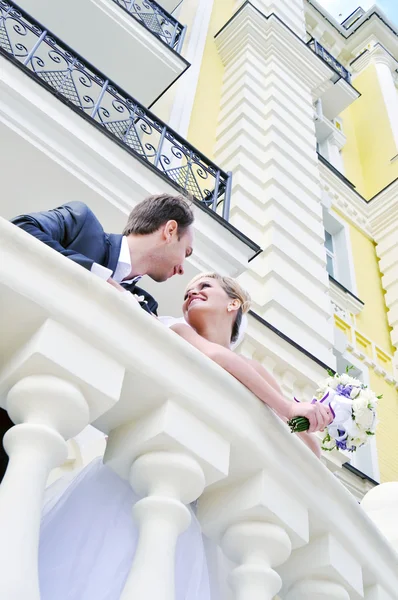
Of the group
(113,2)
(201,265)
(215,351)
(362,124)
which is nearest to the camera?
(215,351)

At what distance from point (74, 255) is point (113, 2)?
20.4 feet

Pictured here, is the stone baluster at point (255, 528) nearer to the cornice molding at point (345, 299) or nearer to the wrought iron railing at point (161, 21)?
the wrought iron railing at point (161, 21)

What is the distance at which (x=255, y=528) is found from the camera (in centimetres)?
183

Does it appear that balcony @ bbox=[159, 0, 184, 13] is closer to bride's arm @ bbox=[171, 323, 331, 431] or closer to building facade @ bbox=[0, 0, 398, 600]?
building facade @ bbox=[0, 0, 398, 600]

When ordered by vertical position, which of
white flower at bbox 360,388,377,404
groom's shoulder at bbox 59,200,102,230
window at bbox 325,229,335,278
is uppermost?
white flower at bbox 360,388,377,404

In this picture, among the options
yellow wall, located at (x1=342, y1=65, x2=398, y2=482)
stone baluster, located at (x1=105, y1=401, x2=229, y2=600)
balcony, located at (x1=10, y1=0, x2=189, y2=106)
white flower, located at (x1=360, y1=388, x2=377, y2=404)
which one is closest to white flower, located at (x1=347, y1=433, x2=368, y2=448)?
white flower, located at (x1=360, y1=388, x2=377, y2=404)

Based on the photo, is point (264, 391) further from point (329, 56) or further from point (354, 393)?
point (329, 56)

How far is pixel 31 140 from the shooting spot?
15.4 ft

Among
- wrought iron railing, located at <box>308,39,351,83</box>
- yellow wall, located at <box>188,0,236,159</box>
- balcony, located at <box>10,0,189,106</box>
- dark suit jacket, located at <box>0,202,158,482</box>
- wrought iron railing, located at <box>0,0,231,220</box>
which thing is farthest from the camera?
wrought iron railing, located at <box>308,39,351,83</box>

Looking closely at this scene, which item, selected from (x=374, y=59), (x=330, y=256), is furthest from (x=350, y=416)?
(x=374, y=59)

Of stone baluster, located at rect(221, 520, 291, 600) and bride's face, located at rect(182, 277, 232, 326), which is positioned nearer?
stone baluster, located at rect(221, 520, 291, 600)

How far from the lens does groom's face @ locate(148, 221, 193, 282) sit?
2.87 meters

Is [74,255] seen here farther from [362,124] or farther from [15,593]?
[362,124]

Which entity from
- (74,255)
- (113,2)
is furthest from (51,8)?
(74,255)
